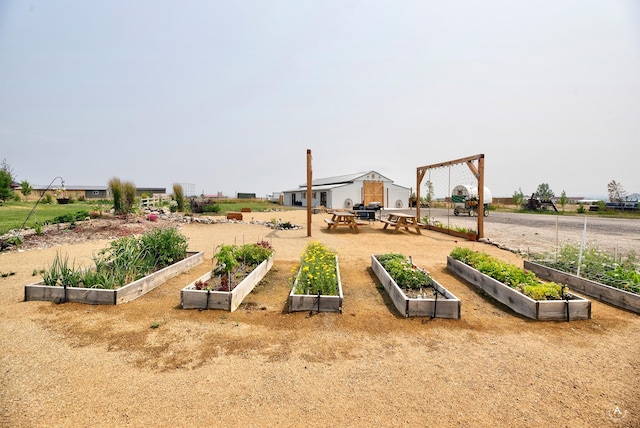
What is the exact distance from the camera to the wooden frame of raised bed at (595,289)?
15.1 ft

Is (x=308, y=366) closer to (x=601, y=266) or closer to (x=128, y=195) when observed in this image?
(x=601, y=266)

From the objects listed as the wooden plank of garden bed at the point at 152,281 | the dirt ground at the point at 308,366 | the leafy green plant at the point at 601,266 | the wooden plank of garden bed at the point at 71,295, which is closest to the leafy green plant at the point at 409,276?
the dirt ground at the point at 308,366

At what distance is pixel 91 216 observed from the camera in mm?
14508

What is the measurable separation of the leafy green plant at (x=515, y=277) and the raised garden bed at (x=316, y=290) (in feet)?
9.73

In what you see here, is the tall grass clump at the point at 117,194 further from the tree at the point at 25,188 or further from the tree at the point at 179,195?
the tree at the point at 25,188

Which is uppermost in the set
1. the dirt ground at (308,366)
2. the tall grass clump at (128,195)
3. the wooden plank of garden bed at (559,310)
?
the tall grass clump at (128,195)

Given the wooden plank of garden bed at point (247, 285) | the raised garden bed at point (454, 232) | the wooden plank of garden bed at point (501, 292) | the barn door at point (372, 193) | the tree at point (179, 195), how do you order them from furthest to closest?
the barn door at point (372, 193)
the tree at point (179, 195)
the raised garden bed at point (454, 232)
the wooden plank of garden bed at point (247, 285)
the wooden plank of garden bed at point (501, 292)

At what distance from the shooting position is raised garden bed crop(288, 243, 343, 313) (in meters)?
4.48

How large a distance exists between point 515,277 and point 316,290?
3518 mm

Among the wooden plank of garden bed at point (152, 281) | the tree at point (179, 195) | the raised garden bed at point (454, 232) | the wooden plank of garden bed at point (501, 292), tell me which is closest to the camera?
the wooden plank of garden bed at point (501, 292)

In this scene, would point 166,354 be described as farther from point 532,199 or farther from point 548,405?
point 532,199

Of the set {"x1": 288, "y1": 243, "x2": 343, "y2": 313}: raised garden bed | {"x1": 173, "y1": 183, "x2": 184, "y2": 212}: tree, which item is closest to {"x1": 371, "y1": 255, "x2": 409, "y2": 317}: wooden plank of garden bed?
{"x1": 288, "y1": 243, "x2": 343, "y2": 313}: raised garden bed

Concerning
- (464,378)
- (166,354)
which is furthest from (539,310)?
(166,354)

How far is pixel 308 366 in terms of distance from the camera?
309cm
